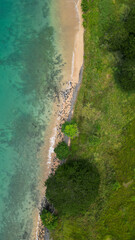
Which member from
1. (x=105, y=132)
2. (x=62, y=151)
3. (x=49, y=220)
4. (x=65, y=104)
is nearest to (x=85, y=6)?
(x=65, y=104)

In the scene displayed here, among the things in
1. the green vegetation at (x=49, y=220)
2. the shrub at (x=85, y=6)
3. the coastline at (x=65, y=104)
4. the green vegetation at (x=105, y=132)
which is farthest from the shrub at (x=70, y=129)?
the shrub at (x=85, y=6)

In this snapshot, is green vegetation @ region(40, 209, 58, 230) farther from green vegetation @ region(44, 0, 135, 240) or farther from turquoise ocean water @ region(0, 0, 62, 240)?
turquoise ocean water @ region(0, 0, 62, 240)

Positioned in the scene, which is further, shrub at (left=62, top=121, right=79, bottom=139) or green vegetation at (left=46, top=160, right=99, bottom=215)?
shrub at (left=62, top=121, right=79, bottom=139)

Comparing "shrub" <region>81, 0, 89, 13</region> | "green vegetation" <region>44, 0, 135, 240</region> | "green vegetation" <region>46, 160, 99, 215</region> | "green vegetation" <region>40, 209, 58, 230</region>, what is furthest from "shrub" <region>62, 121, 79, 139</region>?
"shrub" <region>81, 0, 89, 13</region>

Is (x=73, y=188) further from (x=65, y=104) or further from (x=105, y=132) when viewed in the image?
(x=65, y=104)

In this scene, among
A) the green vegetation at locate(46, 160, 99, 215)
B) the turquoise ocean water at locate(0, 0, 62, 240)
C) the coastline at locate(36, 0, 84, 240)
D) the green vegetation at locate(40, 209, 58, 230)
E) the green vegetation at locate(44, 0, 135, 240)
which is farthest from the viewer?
the turquoise ocean water at locate(0, 0, 62, 240)

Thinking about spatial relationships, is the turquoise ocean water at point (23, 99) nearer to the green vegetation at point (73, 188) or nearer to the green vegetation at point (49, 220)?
the green vegetation at point (49, 220)
